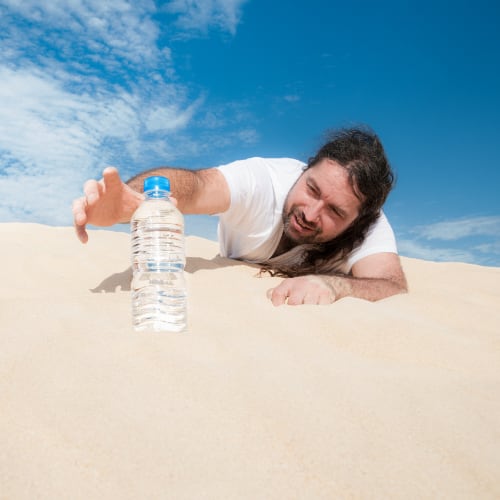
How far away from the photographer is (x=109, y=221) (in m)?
2.15

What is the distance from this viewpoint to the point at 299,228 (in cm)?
324

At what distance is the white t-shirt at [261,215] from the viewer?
10.0 ft

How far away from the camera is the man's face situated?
316cm

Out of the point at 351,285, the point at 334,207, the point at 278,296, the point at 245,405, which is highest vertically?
the point at 334,207

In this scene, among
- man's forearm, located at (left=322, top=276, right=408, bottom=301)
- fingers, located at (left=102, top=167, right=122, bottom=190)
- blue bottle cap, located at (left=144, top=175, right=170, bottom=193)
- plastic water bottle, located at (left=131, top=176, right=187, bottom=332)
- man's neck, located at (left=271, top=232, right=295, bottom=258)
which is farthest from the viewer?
man's neck, located at (left=271, top=232, right=295, bottom=258)

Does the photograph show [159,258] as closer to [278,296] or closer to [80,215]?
[80,215]

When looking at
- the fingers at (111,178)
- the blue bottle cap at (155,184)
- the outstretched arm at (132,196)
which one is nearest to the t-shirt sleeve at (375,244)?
the outstretched arm at (132,196)

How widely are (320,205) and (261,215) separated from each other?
17.4 inches

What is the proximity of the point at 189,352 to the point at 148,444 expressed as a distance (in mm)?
384

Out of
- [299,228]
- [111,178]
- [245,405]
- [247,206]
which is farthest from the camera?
[299,228]

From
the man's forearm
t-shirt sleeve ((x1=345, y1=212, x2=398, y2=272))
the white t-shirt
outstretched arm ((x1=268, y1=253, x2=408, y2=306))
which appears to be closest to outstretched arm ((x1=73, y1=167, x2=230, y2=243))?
the white t-shirt

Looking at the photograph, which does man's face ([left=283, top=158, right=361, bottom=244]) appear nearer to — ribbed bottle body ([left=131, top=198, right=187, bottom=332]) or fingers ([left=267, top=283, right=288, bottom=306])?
fingers ([left=267, top=283, right=288, bottom=306])

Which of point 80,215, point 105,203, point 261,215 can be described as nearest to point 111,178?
point 105,203

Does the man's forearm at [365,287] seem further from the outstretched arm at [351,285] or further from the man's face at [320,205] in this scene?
the man's face at [320,205]
